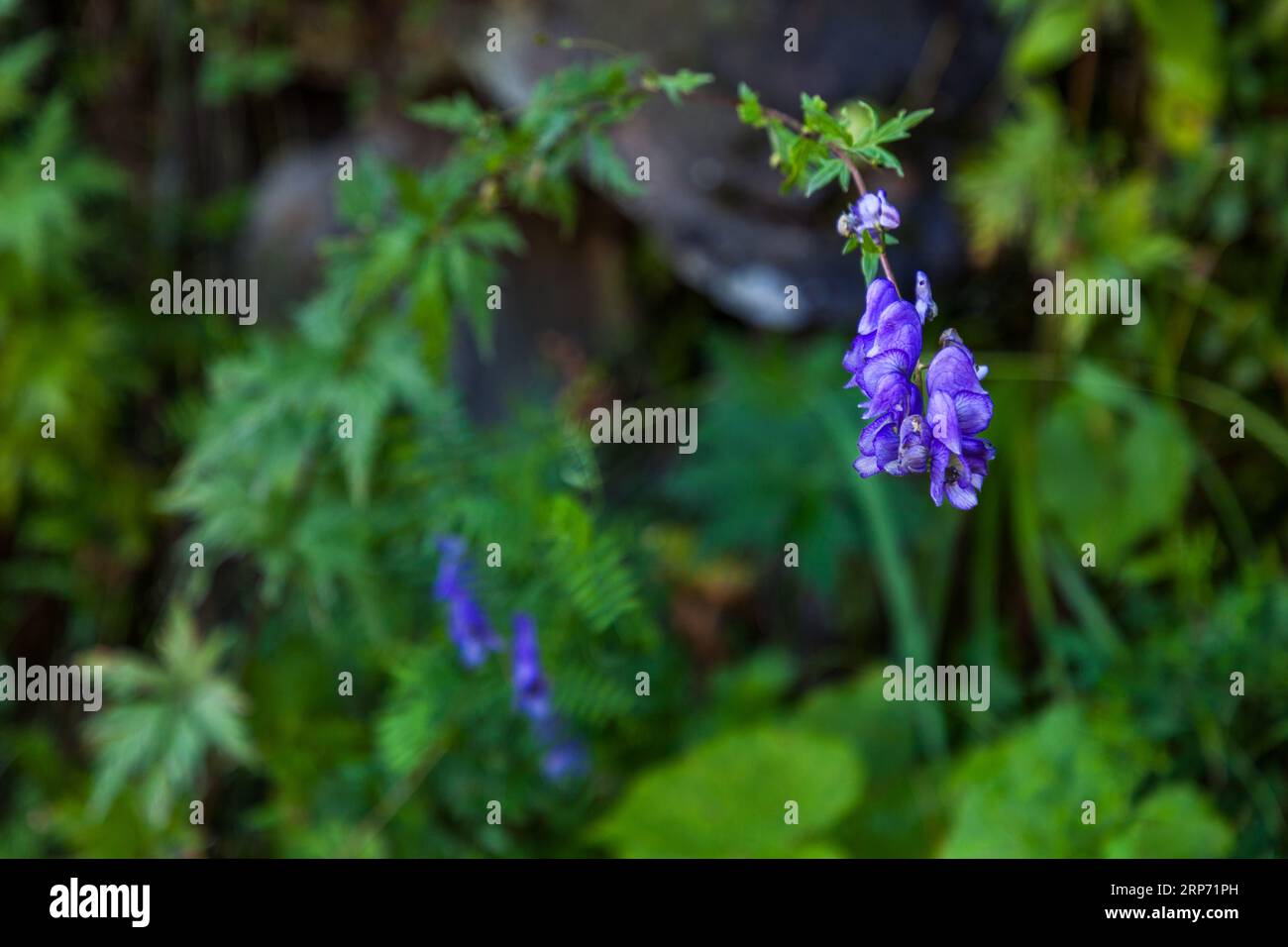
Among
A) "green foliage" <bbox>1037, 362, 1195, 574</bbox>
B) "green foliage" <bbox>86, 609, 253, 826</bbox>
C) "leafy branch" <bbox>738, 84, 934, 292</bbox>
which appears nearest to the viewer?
"leafy branch" <bbox>738, 84, 934, 292</bbox>

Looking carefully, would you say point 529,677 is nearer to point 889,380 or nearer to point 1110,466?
point 889,380

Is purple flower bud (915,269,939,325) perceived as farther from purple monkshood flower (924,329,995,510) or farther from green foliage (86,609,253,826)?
green foliage (86,609,253,826)

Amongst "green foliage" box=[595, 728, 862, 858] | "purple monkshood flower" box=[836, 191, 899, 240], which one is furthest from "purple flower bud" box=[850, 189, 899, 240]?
"green foliage" box=[595, 728, 862, 858]

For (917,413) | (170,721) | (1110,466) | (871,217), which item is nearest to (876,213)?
(871,217)

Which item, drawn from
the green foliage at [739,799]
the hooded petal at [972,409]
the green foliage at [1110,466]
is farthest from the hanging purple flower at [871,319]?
the green foliage at [1110,466]
